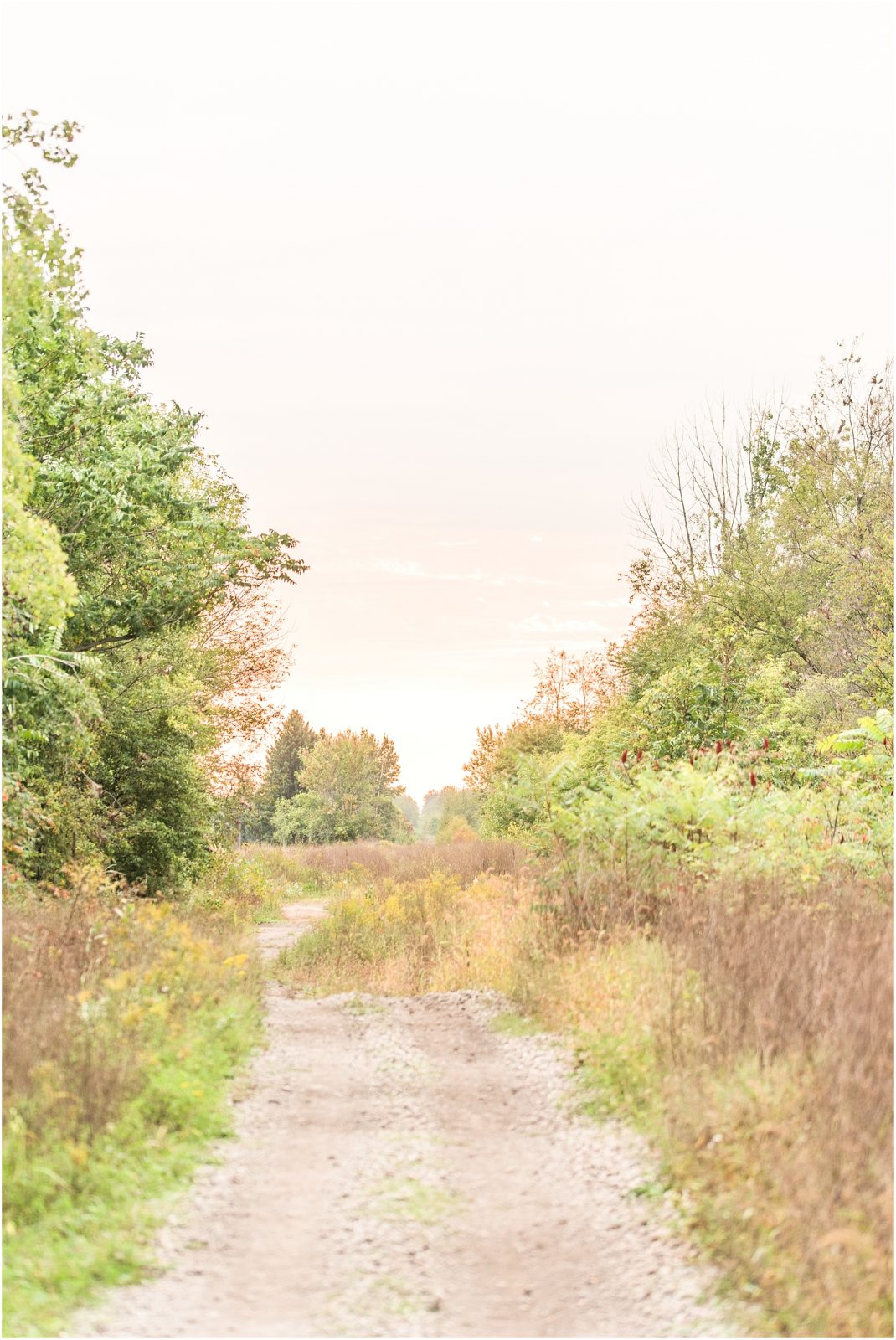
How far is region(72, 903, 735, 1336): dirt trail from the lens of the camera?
14.1 feet

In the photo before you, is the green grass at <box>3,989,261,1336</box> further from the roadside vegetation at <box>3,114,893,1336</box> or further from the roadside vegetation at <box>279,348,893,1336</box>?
the roadside vegetation at <box>279,348,893,1336</box>

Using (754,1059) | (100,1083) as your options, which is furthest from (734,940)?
(100,1083)

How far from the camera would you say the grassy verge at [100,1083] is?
4586mm

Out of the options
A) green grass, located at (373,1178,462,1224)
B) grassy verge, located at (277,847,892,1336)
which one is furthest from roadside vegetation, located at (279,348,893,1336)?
green grass, located at (373,1178,462,1224)

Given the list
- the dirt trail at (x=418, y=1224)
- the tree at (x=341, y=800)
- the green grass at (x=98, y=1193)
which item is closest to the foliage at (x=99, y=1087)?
the green grass at (x=98, y=1193)

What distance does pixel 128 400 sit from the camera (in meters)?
15.9

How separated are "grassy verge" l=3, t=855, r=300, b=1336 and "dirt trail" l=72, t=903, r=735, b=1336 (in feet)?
0.66

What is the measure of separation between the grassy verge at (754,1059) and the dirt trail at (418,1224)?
0.28 m

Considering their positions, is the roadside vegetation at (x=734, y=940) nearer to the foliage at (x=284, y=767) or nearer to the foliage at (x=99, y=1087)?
the foliage at (x=99, y=1087)

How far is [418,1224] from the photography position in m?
5.11

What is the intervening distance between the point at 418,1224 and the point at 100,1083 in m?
1.86

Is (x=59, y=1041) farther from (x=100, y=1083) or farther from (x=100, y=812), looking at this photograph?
(x=100, y=812)

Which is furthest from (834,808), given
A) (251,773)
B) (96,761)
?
(251,773)

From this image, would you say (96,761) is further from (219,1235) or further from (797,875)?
(219,1235)
